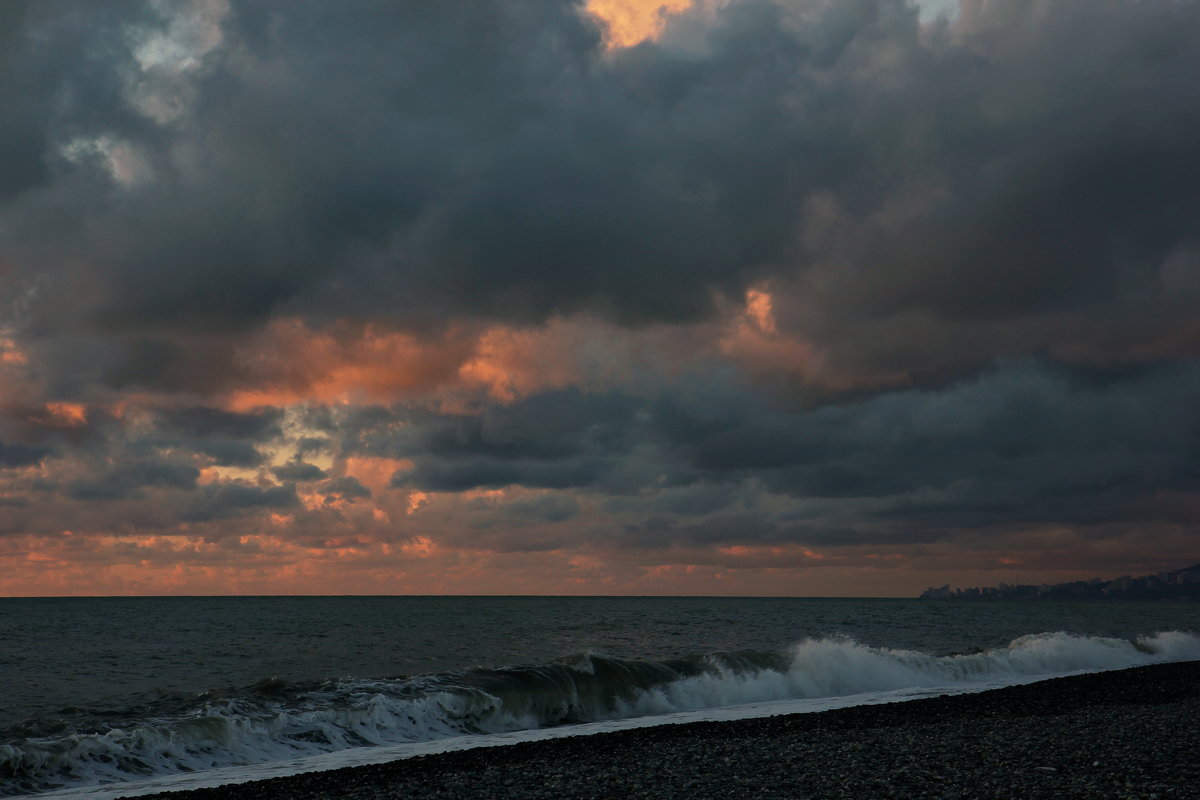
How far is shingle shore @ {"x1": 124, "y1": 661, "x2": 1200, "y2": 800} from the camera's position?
1421cm

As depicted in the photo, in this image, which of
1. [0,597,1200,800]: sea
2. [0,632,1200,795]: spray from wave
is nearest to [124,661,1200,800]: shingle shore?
[0,597,1200,800]: sea

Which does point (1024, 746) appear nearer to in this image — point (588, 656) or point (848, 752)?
point (848, 752)

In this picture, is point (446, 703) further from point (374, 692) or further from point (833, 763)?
point (833, 763)

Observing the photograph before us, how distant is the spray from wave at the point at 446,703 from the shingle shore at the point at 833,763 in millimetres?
6230

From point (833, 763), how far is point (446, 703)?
1689cm

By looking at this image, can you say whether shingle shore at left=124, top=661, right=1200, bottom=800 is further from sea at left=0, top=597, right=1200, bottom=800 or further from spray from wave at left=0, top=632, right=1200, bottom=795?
spray from wave at left=0, top=632, right=1200, bottom=795

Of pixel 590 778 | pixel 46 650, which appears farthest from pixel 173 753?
pixel 46 650

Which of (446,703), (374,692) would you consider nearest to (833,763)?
(446,703)

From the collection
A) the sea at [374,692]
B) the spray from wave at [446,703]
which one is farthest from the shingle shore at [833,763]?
the spray from wave at [446,703]

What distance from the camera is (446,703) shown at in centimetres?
2927

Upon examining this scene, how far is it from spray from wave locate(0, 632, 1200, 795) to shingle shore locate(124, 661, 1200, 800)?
6230mm

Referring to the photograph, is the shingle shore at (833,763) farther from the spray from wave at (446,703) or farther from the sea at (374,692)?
the spray from wave at (446,703)

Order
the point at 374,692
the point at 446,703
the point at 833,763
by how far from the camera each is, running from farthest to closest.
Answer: the point at 374,692 → the point at 446,703 → the point at 833,763

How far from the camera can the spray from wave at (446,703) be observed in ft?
71.2
